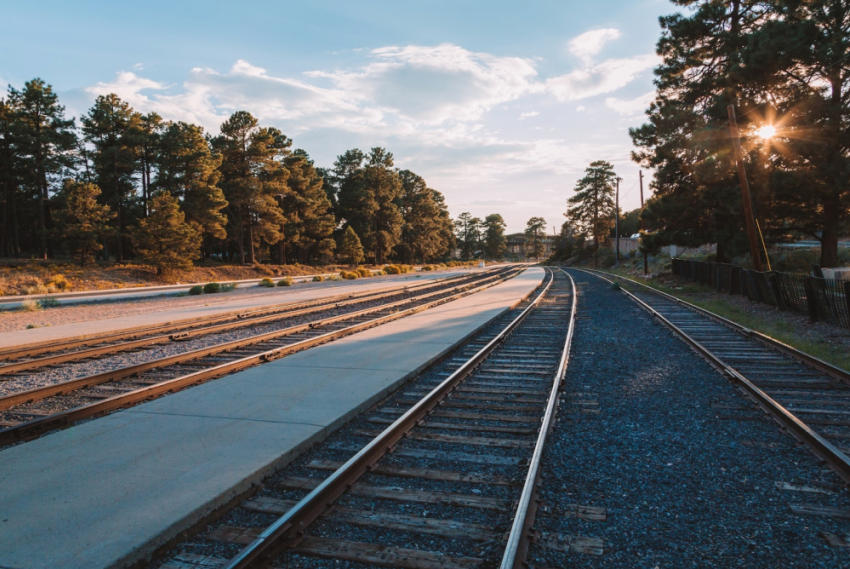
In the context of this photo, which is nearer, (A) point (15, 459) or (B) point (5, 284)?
(A) point (15, 459)

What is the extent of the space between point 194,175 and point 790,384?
→ 4731 cm

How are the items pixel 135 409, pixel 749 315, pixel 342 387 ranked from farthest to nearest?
pixel 749 315 < pixel 342 387 < pixel 135 409

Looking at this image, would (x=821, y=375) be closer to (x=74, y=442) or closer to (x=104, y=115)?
(x=74, y=442)

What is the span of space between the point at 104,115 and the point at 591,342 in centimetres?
5175

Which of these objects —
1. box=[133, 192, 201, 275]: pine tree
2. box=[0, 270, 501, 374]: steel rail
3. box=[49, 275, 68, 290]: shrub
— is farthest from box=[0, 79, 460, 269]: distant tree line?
box=[0, 270, 501, 374]: steel rail

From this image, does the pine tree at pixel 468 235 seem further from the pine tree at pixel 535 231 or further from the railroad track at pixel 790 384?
the railroad track at pixel 790 384

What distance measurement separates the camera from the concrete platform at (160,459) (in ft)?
10.2

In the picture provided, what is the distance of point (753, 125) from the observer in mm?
21047

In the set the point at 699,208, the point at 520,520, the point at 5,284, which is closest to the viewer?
the point at 520,520

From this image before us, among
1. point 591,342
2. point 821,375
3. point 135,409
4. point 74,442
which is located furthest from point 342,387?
point 821,375

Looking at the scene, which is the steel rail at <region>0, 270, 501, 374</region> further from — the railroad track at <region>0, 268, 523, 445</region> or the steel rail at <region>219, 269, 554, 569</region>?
the steel rail at <region>219, 269, 554, 569</region>

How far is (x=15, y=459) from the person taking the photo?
14.4 feet

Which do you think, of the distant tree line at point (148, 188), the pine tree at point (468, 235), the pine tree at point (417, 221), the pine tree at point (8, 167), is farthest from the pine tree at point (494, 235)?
the pine tree at point (8, 167)

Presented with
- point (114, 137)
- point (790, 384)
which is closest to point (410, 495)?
point (790, 384)
